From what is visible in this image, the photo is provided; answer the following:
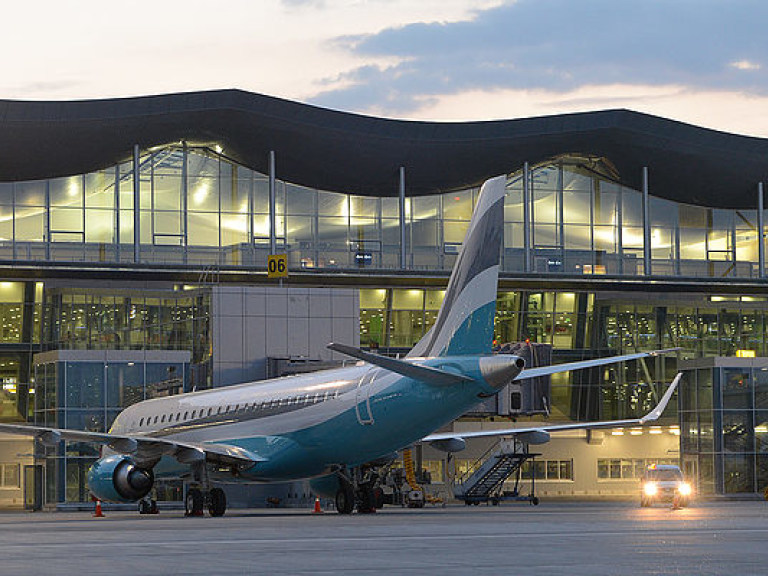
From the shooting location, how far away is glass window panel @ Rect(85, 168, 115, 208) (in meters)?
74.6

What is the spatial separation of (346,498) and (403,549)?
64.2ft

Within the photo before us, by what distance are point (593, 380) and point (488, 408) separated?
2243 centimetres

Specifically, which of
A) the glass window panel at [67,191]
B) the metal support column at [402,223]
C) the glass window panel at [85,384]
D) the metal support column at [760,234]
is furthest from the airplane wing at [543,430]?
the metal support column at [760,234]

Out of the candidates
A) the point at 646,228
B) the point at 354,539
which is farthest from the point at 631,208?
the point at 354,539

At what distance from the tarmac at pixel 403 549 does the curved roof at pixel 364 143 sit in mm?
43500

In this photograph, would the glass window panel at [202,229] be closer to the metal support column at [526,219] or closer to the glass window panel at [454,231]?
the glass window panel at [454,231]

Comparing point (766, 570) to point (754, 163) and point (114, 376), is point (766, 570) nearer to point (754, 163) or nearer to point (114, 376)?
point (114, 376)

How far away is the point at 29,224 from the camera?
73.8m

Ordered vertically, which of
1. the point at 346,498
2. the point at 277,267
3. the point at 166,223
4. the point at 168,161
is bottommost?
the point at 346,498

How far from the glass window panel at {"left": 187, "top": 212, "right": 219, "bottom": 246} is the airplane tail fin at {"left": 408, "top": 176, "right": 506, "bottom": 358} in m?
42.5

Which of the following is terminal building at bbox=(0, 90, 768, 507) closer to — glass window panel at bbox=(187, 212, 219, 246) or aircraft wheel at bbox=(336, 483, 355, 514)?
glass window panel at bbox=(187, 212, 219, 246)

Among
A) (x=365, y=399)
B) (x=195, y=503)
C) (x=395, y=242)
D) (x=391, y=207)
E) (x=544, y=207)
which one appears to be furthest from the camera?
(x=544, y=207)

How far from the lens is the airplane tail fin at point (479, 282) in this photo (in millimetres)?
34406

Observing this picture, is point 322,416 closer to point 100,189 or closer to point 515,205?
Result: point 100,189
